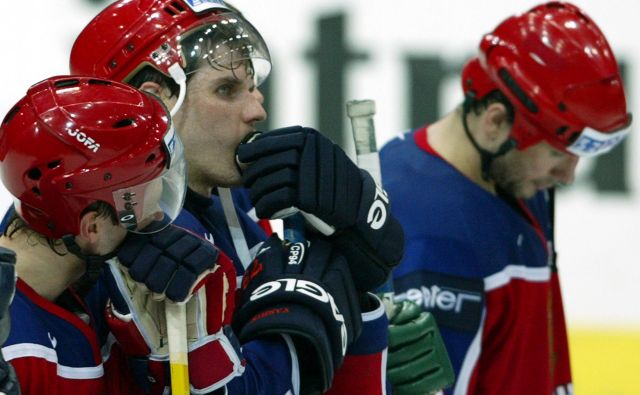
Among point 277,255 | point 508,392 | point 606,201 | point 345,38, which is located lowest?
point 606,201

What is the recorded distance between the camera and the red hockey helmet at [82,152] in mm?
2029

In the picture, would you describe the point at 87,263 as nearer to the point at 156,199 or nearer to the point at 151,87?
the point at 156,199

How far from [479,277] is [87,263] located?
127 centimetres

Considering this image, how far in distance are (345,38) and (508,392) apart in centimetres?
235

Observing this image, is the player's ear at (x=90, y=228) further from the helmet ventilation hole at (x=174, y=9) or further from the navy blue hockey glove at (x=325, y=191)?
the helmet ventilation hole at (x=174, y=9)

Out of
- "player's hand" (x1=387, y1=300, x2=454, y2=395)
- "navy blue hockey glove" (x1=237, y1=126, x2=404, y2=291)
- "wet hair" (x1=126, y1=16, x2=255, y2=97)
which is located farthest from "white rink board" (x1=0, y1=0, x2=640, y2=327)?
"navy blue hockey glove" (x1=237, y1=126, x2=404, y2=291)

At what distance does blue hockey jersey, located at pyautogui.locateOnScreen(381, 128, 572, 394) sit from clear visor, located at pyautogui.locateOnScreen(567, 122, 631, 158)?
229 mm

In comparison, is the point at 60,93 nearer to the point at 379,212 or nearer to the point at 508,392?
the point at 379,212

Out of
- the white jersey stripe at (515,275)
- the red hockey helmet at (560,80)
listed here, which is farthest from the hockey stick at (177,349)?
the red hockey helmet at (560,80)

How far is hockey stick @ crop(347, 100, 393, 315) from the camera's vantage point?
2488 millimetres

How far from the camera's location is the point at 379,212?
2307mm

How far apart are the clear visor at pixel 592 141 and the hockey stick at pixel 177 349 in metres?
1.41

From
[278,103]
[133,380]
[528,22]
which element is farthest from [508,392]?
[278,103]

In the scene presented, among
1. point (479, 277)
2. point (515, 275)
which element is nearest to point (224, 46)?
point (479, 277)
